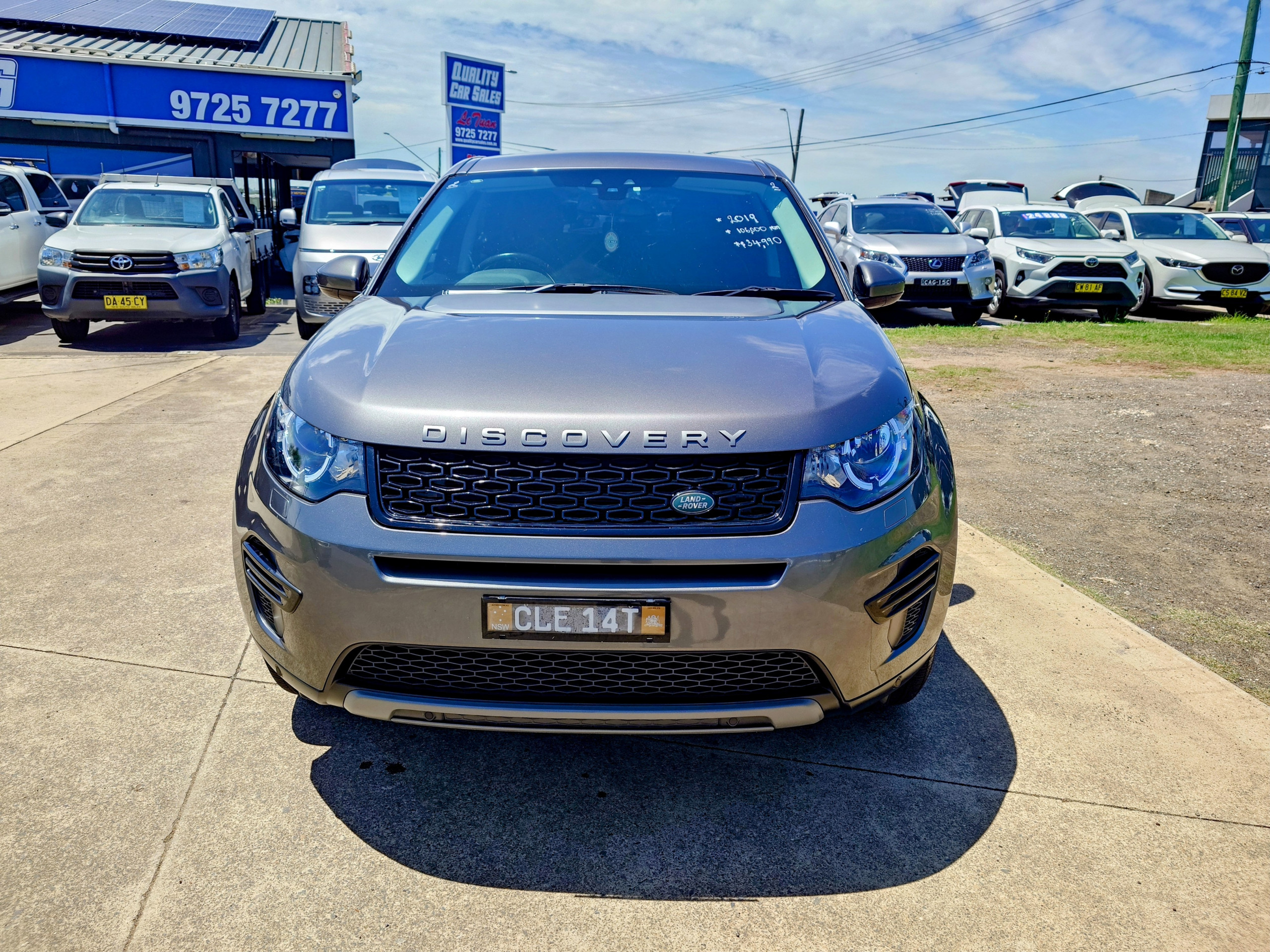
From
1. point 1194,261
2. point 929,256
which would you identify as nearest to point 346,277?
point 929,256

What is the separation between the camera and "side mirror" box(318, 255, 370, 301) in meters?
3.74

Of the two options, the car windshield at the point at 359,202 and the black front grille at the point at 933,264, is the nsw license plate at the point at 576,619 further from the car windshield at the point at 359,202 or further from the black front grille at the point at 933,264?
the black front grille at the point at 933,264

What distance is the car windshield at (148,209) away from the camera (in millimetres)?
11344

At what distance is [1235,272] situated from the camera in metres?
14.9

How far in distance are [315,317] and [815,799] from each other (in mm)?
9724

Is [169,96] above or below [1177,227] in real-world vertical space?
above

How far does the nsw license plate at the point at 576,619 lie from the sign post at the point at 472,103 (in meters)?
18.3

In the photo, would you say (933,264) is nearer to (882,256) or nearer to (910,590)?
(882,256)

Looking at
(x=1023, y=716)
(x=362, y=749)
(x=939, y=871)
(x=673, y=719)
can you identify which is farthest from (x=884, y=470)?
(x=362, y=749)

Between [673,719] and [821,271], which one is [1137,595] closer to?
[821,271]

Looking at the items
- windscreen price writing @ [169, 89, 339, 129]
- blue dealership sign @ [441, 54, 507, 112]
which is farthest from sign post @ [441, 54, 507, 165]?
windscreen price writing @ [169, 89, 339, 129]

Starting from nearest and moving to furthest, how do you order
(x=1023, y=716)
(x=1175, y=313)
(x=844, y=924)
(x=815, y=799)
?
(x=844, y=924)
(x=815, y=799)
(x=1023, y=716)
(x=1175, y=313)

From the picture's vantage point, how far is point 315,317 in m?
11.1

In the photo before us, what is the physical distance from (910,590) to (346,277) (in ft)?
8.03
